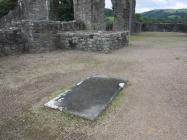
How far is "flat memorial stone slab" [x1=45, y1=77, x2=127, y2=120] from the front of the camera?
339 centimetres

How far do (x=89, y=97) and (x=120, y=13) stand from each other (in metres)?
12.8

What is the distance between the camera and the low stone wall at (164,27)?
2186 centimetres

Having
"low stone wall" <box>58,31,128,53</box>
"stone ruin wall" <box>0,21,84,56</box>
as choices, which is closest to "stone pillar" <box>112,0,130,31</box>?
"low stone wall" <box>58,31,128,53</box>

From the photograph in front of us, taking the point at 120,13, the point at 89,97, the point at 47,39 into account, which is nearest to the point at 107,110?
the point at 89,97

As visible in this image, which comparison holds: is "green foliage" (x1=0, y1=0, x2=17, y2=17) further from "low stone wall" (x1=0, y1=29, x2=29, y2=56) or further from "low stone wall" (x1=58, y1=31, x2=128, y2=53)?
"low stone wall" (x1=0, y1=29, x2=29, y2=56)

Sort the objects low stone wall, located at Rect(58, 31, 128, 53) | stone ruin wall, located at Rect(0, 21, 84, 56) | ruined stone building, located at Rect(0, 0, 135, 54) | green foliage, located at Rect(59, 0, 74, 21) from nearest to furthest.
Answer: stone ruin wall, located at Rect(0, 21, 84, 56)
ruined stone building, located at Rect(0, 0, 135, 54)
low stone wall, located at Rect(58, 31, 128, 53)
green foliage, located at Rect(59, 0, 74, 21)

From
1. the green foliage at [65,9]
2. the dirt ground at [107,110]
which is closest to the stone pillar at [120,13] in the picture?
the green foliage at [65,9]

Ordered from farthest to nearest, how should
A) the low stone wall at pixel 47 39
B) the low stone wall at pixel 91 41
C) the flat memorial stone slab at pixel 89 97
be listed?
the low stone wall at pixel 91 41
the low stone wall at pixel 47 39
the flat memorial stone slab at pixel 89 97

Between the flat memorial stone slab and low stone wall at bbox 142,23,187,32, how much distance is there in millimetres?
19121

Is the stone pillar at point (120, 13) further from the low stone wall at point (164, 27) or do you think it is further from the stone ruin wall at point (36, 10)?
the low stone wall at point (164, 27)

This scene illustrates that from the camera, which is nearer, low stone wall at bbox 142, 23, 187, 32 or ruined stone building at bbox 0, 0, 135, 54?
ruined stone building at bbox 0, 0, 135, 54

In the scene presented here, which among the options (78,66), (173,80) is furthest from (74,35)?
(173,80)

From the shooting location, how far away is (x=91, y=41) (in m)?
8.76

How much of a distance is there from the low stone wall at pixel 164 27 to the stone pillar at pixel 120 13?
7.97m
